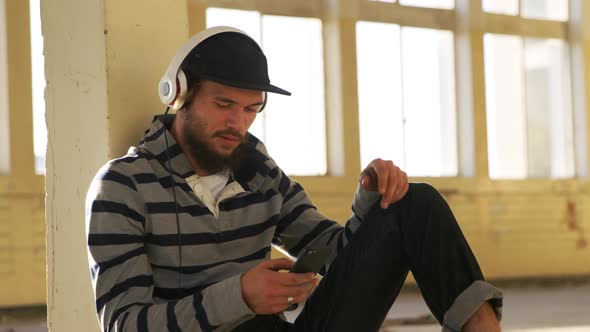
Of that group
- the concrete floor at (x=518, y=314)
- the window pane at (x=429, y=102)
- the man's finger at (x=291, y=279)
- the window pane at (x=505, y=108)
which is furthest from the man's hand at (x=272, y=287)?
the window pane at (x=505, y=108)

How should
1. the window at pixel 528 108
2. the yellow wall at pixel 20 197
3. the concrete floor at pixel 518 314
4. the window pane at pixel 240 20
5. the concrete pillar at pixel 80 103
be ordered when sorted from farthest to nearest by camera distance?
the window at pixel 528 108 < the window pane at pixel 240 20 < the yellow wall at pixel 20 197 < the concrete floor at pixel 518 314 < the concrete pillar at pixel 80 103

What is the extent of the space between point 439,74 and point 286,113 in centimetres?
161

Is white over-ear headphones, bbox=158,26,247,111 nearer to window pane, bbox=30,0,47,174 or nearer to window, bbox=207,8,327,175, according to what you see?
window pane, bbox=30,0,47,174

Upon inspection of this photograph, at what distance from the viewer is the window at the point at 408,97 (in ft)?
24.2

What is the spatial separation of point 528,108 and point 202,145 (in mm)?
6793

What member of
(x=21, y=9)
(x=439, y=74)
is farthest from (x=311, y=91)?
(x=21, y=9)

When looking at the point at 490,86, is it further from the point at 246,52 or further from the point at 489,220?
the point at 246,52

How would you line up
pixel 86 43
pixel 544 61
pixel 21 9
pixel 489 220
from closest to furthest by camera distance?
1. pixel 86 43
2. pixel 21 9
3. pixel 489 220
4. pixel 544 61

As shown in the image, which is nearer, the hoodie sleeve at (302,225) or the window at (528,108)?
the hoodie sleeve at (302,225)

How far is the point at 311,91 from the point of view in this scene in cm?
718

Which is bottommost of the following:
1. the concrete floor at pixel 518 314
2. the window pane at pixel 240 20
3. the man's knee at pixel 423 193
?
the concrete floor at pixel 518 314

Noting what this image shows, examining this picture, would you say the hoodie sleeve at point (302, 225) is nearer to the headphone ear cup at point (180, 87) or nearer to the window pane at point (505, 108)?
the headphone ear cup at point (180, 87)

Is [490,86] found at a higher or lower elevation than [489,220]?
higher

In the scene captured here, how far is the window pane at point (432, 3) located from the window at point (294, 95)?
0.92 m
